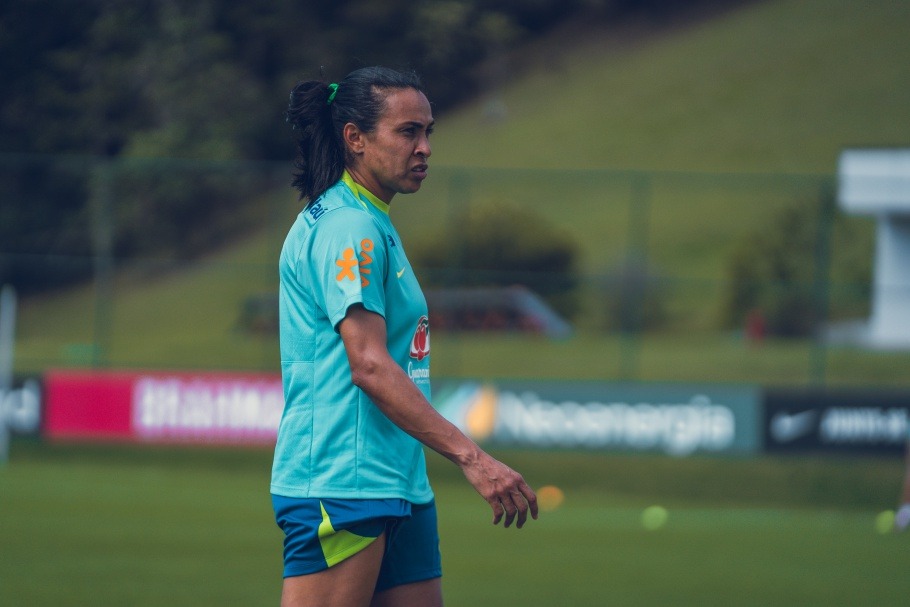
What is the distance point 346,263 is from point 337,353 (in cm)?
25

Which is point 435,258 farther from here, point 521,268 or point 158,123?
point 158,123

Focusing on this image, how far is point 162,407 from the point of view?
1384 cm

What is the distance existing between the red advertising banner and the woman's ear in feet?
33.1

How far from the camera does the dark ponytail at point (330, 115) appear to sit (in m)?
3.66

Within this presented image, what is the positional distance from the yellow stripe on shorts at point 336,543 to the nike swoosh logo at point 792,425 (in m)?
10.2

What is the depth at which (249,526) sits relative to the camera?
1062 centimetres

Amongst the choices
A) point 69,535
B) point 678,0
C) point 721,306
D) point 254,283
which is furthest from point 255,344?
point 678,0

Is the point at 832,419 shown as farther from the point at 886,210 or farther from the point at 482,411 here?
the point at 886,210

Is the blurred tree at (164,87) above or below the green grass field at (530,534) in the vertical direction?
above

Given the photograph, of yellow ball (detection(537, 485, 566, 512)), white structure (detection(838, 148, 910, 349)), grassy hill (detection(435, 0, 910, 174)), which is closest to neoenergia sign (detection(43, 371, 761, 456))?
yellow ball (detection(537, 485, 566, 512))

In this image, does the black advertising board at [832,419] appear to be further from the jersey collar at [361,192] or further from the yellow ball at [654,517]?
the jersey collar at [361,192]

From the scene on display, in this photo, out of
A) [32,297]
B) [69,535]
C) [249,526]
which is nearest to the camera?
[69,535]

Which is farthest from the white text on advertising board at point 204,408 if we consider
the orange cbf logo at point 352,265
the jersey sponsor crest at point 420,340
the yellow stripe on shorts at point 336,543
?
the orange cbf logo at point 352,265

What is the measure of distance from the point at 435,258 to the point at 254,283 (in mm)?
4083
